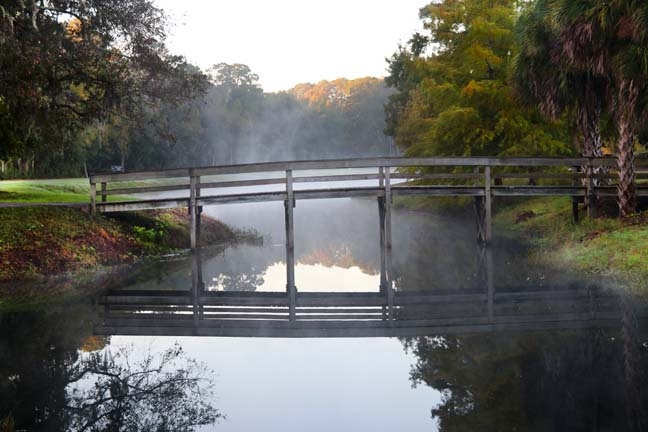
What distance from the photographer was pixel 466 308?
12.7m

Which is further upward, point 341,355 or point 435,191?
point 435,191

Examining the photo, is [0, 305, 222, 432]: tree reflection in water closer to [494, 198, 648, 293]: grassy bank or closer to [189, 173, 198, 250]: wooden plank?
[494, 198, 648, 293]: grassy bank

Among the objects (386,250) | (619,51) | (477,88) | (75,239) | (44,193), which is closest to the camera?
(619,51)

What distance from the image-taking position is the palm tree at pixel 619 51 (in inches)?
723

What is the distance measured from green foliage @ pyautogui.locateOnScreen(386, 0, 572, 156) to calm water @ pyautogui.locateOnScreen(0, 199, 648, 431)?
14380 mm

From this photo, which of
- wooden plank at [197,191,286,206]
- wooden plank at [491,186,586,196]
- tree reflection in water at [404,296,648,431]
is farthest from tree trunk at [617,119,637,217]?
tree reflection in water at [404,296,648,431]

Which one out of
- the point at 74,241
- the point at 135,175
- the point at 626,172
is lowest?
the point at 74,241

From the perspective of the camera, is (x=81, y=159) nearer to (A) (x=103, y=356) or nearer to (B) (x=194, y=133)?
(B) (x=194, y=133)

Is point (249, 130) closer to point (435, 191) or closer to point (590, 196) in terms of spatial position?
point (435, 191)

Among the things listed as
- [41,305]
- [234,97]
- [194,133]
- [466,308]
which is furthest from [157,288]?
[234,97]

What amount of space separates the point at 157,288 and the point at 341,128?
138 m

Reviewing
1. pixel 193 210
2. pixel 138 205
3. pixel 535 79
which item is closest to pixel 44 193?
pixel 138 205

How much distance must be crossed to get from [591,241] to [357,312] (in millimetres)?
9064

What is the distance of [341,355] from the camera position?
9.70 meters
